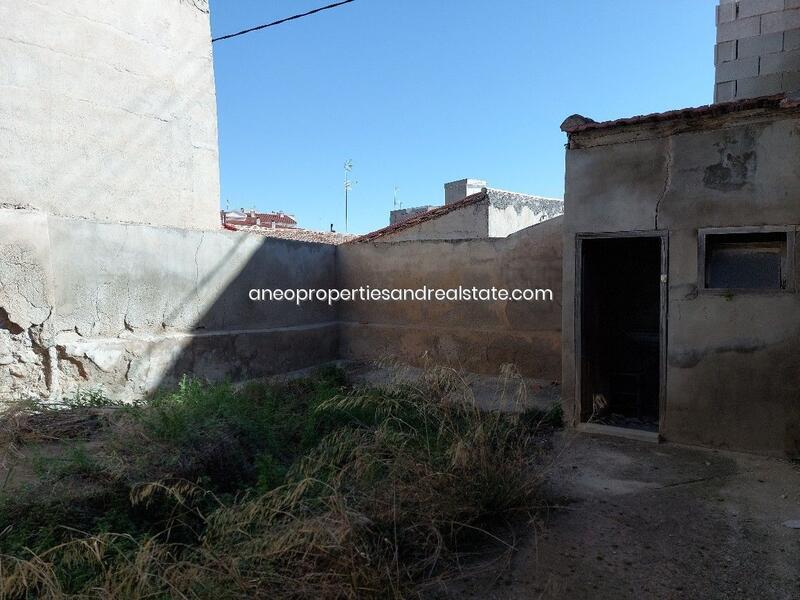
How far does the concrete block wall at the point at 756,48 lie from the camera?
5.13 metres

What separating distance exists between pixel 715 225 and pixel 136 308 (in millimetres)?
5825

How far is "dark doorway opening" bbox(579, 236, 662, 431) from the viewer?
18.3 feet

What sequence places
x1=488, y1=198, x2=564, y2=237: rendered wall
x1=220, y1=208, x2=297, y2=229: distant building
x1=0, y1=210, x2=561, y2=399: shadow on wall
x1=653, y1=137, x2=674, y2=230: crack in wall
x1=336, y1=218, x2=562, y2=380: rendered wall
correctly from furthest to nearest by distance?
x1=220, y1=208, x2=297, y2=229: distant building
x1=488, y1=198, x2=564, y2=237: rendered wall
x1=336, y1=218, x2=562, y2=380: rendered wall
x1=0, y1=210, x2=561, y2=399: shadow on wall
x1=653, y1=137, x2=674, y2=230: crack in wall

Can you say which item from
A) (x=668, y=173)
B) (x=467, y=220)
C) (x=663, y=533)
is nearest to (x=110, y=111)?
(x=668, y=173)

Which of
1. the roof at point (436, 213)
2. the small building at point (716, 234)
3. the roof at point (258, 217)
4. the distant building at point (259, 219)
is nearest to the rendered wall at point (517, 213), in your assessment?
the roof at point (436, 213)

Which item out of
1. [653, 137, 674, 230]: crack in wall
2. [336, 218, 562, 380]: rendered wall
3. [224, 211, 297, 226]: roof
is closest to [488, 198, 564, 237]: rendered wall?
[336, 218, 562, 380]: rendered wall

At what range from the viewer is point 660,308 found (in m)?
4.92

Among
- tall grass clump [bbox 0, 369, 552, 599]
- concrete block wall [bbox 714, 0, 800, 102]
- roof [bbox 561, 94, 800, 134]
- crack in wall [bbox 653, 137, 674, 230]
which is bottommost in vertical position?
tall grass clump [bbox 0, 369, 552, 599]

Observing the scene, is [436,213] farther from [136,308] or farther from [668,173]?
[668,173]

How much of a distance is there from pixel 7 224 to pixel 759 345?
6667mm

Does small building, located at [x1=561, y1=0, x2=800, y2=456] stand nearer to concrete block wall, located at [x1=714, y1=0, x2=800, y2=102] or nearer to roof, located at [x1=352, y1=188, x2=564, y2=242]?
concrete block wall, located at [x1=714, y1=0, x2=800, y2=102]

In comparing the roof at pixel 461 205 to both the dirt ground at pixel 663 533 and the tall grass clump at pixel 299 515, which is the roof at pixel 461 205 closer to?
the tall grass clump at pixel 299 515

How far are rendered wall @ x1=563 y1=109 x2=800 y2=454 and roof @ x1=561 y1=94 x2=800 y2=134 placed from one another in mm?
56

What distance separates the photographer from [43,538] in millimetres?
2613
